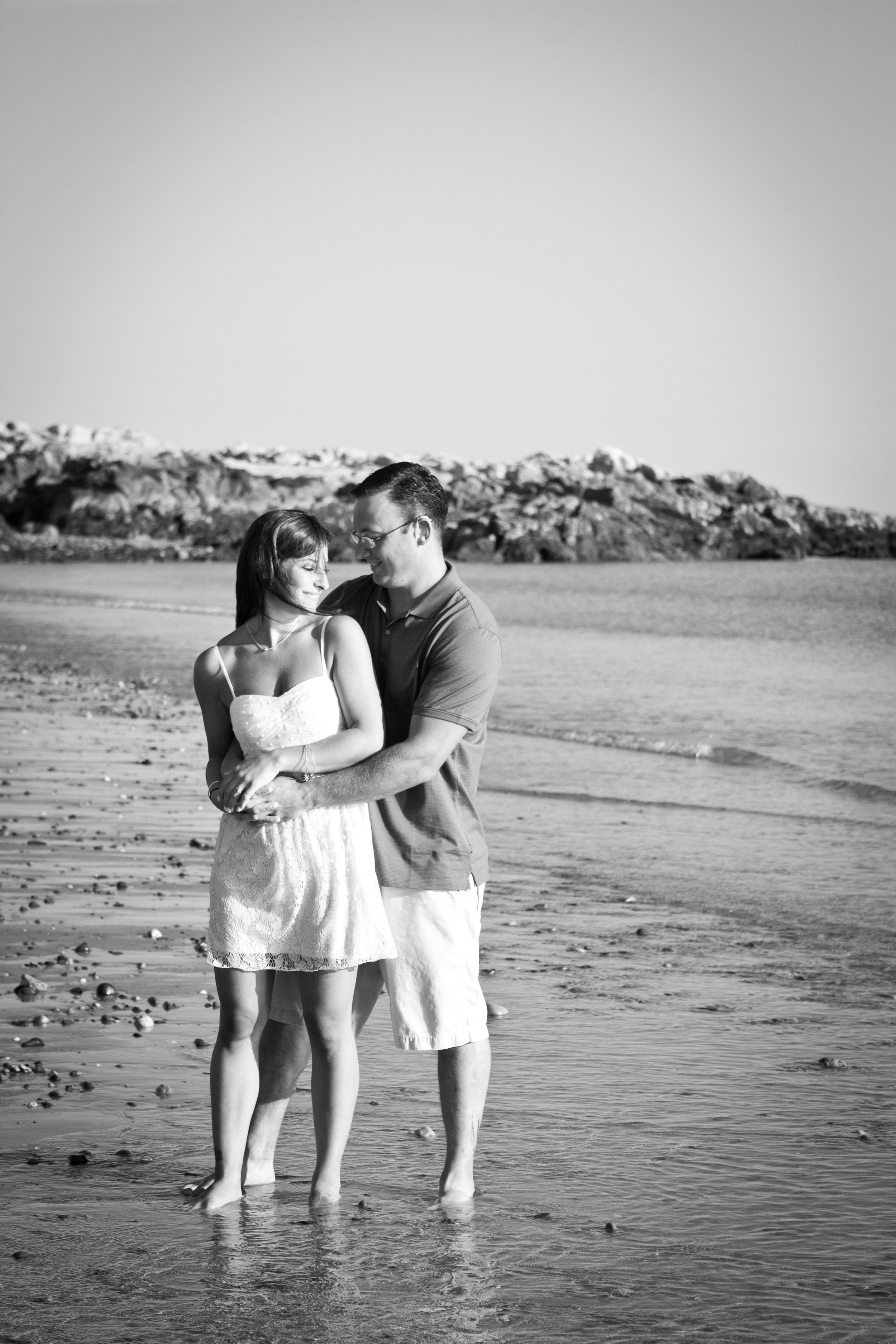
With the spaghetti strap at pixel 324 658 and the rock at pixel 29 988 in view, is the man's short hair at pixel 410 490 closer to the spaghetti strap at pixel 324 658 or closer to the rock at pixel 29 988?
the spaghetti strap at pixel 324 658

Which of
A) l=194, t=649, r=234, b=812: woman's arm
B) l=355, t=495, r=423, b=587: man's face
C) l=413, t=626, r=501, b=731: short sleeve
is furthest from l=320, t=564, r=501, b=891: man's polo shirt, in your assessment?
l=194, t=649, r=234, b=812: woman's arm

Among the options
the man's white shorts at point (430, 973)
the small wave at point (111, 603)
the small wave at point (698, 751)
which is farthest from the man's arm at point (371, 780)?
the small wave at point (111, 603)

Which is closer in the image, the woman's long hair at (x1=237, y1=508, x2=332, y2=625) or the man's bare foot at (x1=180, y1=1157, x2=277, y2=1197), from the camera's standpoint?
the woman's long hair at (x1=237, y1=508, x2=332, y2=625)

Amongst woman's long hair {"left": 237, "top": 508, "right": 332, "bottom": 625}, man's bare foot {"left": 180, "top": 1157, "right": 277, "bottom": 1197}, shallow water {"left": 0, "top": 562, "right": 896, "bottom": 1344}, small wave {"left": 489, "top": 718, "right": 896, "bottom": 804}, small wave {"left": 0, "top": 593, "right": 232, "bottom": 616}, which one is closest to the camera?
shallow water {"left": 0, "top": 562, "right": 896, "bottom": 1344}

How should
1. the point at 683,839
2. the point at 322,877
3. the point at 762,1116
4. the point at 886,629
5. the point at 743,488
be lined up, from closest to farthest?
the point at 322,877
the point at 762,1116
the point at 683,839
the point at 886,629
the point at 743,488

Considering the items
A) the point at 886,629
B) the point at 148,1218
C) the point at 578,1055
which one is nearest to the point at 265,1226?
the point at 148,1218

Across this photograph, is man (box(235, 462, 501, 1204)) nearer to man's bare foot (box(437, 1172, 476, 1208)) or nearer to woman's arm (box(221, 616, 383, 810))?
man's bare foot (box(437, 1172, 476, 1208))

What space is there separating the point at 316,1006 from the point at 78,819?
628 cm

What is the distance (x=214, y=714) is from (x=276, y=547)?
54cm

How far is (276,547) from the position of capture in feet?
12.9

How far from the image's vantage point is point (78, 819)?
389 inches

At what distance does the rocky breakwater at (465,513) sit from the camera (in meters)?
118

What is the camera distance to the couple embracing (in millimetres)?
3922

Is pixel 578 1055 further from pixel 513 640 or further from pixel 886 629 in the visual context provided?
pixel 886 629
